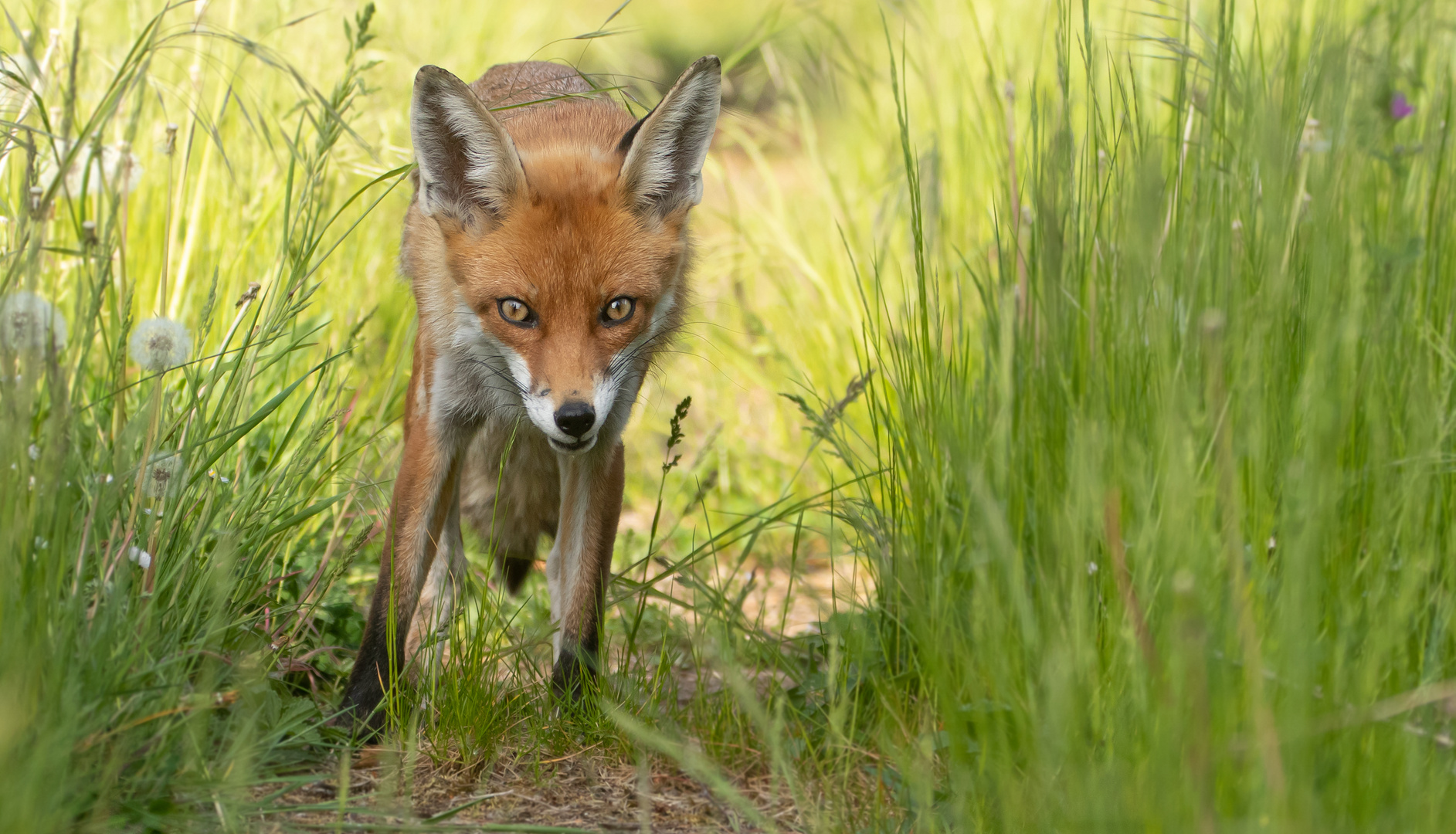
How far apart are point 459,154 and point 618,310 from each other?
632 mm

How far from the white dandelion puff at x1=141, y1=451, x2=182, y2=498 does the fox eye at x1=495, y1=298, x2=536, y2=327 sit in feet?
3.01

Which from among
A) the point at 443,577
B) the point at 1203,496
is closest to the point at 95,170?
the point at 443,577

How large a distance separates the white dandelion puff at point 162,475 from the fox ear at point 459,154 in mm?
1029

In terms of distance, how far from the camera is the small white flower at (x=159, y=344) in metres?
2.64

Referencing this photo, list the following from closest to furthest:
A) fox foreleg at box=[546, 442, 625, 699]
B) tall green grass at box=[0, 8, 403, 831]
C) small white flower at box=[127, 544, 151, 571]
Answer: tall green grass at box=[0, 8, 403, 831] < small white flower at box=[127, 544, 151, 571] < fox foreleg at box=[546, 442, 625, 699]

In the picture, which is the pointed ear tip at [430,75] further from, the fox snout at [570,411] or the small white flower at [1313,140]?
the small white flower at [1313,140]

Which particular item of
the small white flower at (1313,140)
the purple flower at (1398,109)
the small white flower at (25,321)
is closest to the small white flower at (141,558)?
the small white flower at (25,321)

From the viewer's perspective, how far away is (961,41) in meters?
6.12

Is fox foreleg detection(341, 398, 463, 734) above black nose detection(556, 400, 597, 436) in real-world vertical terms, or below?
below

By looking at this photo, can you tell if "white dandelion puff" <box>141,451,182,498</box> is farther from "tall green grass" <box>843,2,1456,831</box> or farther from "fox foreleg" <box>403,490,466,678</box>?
"tall green grass" <box>843,2,1456,831</box>

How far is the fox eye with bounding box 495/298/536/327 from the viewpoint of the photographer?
3.07m

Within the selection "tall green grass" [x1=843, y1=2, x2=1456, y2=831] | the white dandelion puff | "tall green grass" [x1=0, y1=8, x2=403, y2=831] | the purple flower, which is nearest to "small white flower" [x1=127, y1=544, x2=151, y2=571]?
"tall green grass" [x1=0, y1=8, x2=403, y2=831]

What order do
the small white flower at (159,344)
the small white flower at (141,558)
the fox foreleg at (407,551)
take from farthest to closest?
the fox foreleg at (407,551) → the small white flower at (159,344) → the small white flower at (141,558)

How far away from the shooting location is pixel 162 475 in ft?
Answer: 8.30
